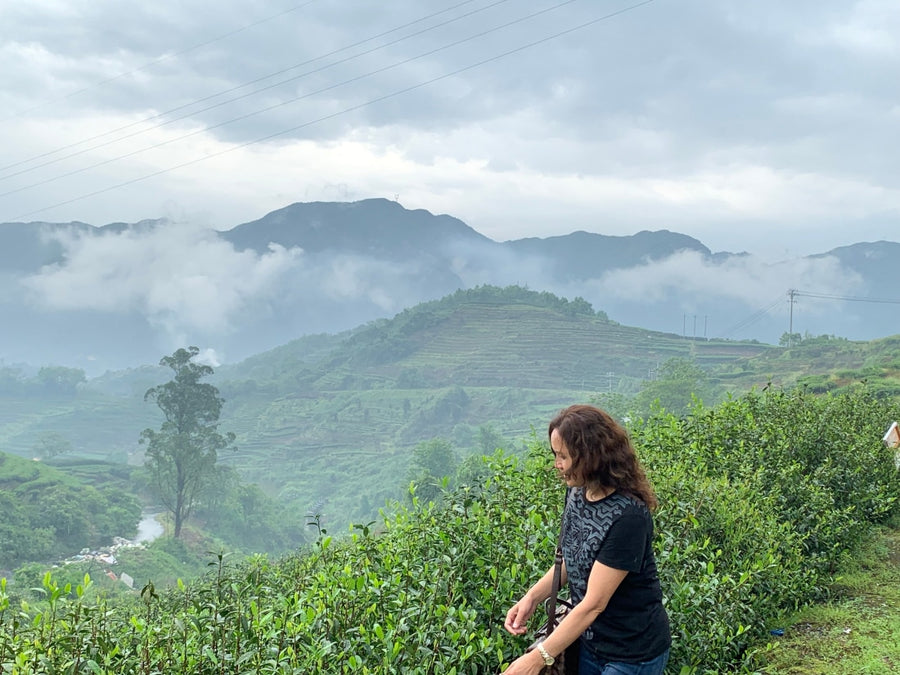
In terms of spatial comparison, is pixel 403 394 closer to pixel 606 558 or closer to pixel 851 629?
pixel 851 629

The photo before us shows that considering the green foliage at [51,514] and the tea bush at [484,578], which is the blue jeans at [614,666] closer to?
the tea bush at [484,578]

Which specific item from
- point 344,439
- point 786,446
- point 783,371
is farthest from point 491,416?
point 786,446

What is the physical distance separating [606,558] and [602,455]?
0.80ft

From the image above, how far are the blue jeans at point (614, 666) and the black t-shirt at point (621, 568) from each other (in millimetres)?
17

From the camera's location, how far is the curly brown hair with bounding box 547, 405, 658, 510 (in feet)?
6.36

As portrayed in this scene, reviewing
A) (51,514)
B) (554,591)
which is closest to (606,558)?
(554,591)

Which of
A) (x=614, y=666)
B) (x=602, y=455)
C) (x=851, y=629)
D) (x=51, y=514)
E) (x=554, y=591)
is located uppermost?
(x=602, y=455)

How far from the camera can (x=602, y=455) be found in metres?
1.94

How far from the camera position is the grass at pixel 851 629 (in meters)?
3.30

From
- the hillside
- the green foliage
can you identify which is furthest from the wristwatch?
the hillside

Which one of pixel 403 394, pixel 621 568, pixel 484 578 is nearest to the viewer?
pixel 621 568

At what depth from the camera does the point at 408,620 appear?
2.32 metres

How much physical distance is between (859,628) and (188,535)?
64544 millimetres

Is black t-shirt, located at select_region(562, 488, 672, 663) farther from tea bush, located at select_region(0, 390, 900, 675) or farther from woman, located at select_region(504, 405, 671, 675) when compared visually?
tea bush, located at select_region(0, 390, 900, 675)
